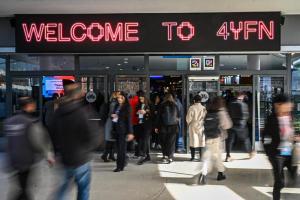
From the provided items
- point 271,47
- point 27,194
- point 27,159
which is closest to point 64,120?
point 27,159

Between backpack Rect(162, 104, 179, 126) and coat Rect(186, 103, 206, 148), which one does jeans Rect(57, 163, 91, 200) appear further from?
coat Rect(186, 103, 206, 148)

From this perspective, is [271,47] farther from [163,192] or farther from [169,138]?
[163,192]

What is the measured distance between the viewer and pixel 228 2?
10.5 meters

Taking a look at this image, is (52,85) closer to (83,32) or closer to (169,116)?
(83,32)

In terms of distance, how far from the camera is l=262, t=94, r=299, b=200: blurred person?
20.7 feet

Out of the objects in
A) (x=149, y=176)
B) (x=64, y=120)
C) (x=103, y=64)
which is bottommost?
(x=149, y=176)

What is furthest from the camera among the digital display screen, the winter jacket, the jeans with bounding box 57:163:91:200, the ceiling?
the digital display screen

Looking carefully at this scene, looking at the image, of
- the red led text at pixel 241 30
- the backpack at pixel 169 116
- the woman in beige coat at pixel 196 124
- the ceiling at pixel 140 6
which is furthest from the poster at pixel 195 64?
the backpack at pixel 169 116

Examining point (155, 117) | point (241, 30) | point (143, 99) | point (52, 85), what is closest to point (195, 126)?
point (155, 117)

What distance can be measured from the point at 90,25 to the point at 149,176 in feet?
14.1

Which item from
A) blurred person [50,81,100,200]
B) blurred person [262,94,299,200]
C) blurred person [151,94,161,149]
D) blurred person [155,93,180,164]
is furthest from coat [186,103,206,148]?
blurred person [50,81,100,200]

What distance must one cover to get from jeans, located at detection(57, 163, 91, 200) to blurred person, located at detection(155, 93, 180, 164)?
5.41 meters

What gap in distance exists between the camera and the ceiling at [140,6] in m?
10.5

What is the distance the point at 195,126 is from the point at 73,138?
618cm
